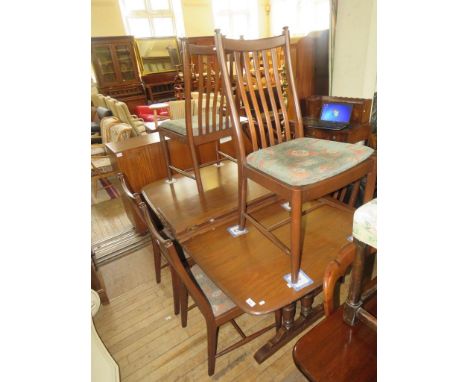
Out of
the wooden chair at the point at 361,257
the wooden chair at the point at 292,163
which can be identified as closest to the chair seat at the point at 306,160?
the wooden chair at the point at 292,163

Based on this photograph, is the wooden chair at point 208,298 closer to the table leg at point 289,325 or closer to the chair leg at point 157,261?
the table leg at point 289,325

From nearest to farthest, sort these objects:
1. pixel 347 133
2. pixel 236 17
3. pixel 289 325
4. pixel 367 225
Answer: pixel 367 225 → pixel 289 325 → pixel 347 133 → pixel 236 17

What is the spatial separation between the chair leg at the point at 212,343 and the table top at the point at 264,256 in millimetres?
215

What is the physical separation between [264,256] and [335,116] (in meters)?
1.60

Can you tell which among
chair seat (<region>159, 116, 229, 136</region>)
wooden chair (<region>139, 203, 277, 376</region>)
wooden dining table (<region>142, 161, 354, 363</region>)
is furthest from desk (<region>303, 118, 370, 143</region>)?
wooden chair (<region>139, 203, 277, 376</region>)

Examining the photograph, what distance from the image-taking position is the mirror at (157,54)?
20.1ft

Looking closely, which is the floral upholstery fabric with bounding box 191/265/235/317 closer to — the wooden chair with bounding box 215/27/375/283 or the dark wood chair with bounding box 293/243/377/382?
the wooden chair with bounding box 215/27/375/283

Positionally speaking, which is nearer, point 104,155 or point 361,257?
point 361,257

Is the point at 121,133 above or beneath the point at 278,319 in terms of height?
above

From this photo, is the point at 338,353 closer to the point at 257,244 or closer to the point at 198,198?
the point at 257,244

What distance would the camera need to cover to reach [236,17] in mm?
6961

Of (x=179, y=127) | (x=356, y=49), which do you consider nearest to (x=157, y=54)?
(x=356, y=49)
